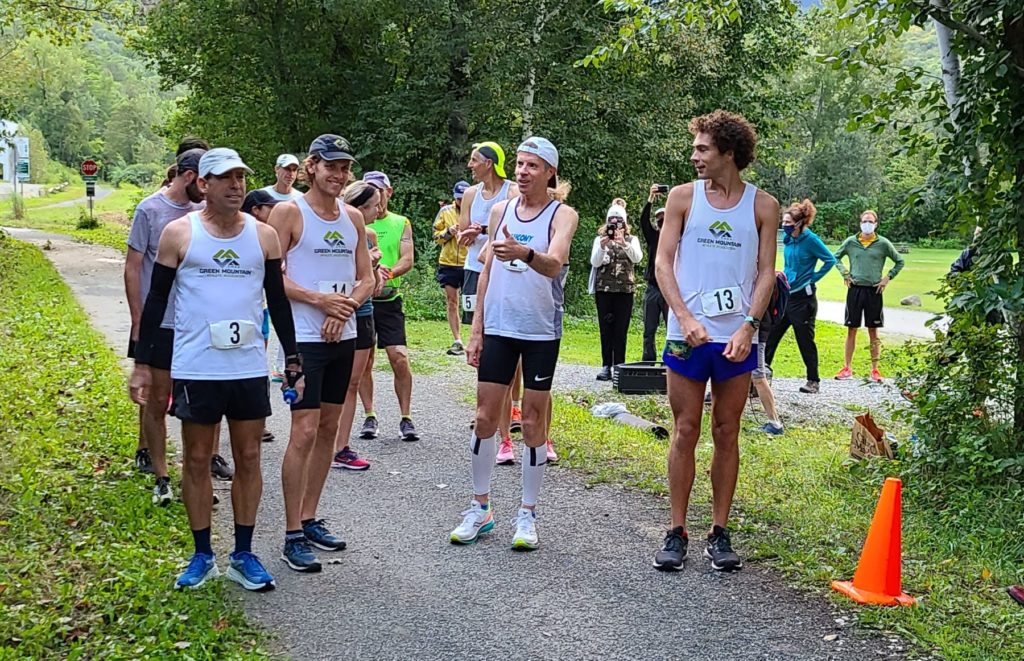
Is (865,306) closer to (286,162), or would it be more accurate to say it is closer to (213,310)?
(286,162)

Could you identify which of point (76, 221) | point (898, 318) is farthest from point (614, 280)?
point (76, 221)

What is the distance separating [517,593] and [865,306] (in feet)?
32.5

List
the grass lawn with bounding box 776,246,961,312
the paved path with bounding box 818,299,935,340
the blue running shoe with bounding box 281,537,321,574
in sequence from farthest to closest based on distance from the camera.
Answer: the grass lawn with bounding box 776,246,961,312, the paved path with bounding box 818,299,935,340, the blue running shoe with bounding box 281,537,321,574

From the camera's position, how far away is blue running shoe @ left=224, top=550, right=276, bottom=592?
4809mm

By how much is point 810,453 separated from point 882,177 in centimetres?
6822

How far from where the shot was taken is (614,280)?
11.5 meters

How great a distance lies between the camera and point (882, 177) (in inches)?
2798

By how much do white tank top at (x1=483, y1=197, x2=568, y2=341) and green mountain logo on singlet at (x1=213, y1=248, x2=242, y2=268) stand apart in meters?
1.47

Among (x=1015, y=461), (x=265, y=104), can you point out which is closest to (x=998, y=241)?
(x=1015, y=461)

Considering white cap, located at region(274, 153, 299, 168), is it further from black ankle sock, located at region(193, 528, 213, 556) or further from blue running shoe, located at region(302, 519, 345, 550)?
black ankle sock, located at region(193, 528, 213, 556)

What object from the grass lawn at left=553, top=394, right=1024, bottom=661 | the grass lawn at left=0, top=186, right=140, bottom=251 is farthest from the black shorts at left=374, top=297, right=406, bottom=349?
the grass lawn at left=0, top=186, right=140, bottom=251

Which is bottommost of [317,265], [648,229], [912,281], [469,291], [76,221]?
[912,281]

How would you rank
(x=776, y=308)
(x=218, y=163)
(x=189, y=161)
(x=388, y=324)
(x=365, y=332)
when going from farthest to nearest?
(x=776, y=308) < (x=388, y=324) < (x=365, y=332) < (x=189, y=161) < (x=218, y=163)

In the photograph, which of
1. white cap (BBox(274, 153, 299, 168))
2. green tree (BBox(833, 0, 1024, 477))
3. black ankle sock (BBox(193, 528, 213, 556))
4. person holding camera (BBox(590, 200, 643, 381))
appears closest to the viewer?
black ankle sock (BBox(193, 528, 213, 556))
